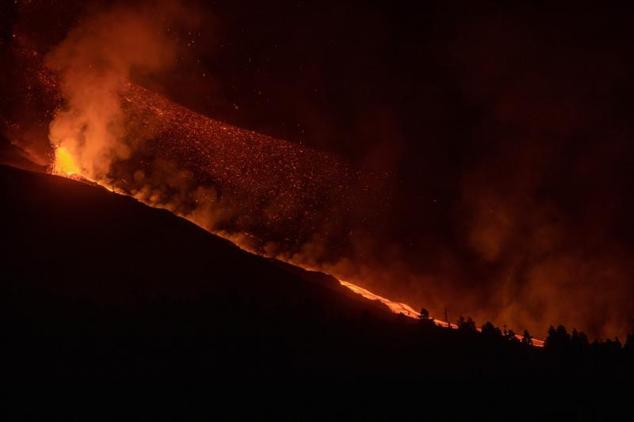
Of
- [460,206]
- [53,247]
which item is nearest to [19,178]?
[53,247]

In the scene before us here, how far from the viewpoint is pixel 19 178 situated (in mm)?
8305

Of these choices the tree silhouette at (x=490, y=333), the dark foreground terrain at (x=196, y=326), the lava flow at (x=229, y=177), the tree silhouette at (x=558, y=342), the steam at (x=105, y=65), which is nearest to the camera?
the dark foreground terrain at (x=196, y=326)

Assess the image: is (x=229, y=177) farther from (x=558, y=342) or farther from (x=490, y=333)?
(x=558, y=342)

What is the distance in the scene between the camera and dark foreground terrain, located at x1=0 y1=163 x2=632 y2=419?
5098 mm

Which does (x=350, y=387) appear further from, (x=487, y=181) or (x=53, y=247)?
(x=487, y=181)

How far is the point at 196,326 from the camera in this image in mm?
5711

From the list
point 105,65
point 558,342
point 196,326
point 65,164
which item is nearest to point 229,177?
point 105,65

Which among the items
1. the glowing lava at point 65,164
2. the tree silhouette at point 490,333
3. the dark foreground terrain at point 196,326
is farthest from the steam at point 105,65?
the tree silhouette at point 490,333

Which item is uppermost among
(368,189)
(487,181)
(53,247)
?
(487,181)

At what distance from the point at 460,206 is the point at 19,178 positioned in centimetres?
915

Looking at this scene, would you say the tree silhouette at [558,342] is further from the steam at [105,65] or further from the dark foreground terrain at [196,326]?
the steam at [105,65]

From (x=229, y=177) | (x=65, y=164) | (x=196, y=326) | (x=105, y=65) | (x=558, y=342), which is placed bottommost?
(x=196, y=326)

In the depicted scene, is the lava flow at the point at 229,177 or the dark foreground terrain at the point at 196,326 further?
the lava flow at the point at 229,177

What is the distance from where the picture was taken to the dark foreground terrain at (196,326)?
201 inches
